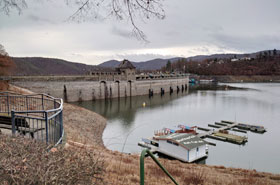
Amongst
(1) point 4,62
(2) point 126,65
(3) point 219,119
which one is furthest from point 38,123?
(2) point 126,65

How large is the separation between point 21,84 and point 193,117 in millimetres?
32933

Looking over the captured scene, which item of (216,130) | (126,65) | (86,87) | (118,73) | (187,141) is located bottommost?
(216,130)

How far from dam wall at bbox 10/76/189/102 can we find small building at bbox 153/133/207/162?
1255 inches

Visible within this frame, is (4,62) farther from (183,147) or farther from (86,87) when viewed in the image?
(86,87)

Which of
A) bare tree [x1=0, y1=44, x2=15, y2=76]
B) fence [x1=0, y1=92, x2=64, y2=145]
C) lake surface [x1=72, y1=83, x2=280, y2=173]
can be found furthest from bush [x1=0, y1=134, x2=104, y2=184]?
bare tree [x1=0, y1=44, x2=15, y2=76]

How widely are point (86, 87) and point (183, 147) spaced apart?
36.3 m

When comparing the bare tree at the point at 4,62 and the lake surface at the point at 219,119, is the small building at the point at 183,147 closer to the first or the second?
the lake surface at the point at 219,119

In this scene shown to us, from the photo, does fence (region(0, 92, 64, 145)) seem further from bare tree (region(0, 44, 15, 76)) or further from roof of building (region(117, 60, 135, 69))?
roof of building (region(117, 60, 135, 69))

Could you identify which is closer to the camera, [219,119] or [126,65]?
[219,119]

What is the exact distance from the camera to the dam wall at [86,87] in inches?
1634

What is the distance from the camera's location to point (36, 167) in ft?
8.37

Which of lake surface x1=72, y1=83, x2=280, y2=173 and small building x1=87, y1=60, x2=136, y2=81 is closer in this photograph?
lake surface x1=72, y1=83, x2=280, y2=173

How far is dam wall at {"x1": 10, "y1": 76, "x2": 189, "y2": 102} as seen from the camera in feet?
136

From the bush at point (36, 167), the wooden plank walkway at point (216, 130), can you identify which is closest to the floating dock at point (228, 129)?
the wooden plank walkway at point (216, 130)
